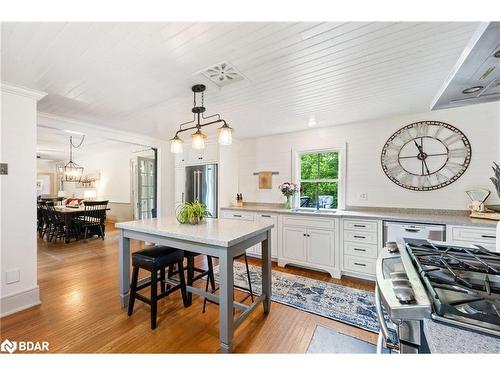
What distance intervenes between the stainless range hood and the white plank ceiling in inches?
23.7

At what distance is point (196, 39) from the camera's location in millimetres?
1479

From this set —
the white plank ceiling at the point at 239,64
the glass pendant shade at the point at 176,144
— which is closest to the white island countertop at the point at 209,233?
Result: the glass pendant shade at the point at 176,144

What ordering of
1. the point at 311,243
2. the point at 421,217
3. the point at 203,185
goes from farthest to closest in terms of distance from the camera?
the point at 203,185 → the point at 311,243 → the point at 421,217

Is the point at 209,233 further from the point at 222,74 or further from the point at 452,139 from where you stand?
the point at 452,139

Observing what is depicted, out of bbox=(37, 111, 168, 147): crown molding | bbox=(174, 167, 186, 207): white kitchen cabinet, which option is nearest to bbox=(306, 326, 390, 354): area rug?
bbox=(174, 167, 186, 207): white kitchen cabinet

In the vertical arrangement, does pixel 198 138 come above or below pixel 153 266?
above

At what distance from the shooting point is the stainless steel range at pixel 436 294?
60 centimetres

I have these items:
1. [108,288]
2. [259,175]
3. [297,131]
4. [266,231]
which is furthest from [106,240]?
[297,131]

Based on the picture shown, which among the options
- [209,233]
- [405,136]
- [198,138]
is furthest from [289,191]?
[209,233]

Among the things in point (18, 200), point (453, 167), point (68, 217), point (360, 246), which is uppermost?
point (453, 167)

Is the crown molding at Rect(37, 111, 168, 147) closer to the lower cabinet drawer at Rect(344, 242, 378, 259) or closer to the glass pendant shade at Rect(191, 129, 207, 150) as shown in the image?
the glass pendant shade at Rect(191, 129, 207, 150)

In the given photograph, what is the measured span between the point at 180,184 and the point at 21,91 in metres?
2.81

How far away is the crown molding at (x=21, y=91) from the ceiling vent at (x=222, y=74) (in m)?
1.81

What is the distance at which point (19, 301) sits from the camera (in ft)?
7.05
